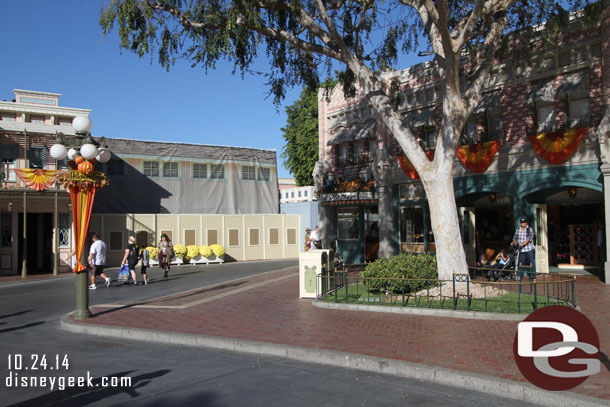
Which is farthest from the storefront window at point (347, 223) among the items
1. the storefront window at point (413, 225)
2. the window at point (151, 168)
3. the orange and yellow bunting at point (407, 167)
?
the window at point (151, 168)

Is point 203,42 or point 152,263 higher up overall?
point 203,42

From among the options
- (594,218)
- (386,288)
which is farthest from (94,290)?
(594,218)

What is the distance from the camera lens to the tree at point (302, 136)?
42.4 m

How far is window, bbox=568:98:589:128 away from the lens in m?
15.3

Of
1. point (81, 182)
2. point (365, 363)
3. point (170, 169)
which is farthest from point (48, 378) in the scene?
point (170, 169)

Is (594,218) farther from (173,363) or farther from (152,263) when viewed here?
(152,263)

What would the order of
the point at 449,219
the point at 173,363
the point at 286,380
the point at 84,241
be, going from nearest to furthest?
1. the point at 286,380
2. the point at 173,363
3. the point at 84,241
4. the point at 449,219

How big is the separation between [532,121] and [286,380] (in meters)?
13.7

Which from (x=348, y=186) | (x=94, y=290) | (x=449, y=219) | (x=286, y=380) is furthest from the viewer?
(x=348, y=186)

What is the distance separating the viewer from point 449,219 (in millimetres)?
11656

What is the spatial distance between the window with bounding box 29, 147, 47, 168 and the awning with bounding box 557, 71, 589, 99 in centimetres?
2275

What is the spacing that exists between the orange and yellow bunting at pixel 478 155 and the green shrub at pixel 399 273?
7.05 metres

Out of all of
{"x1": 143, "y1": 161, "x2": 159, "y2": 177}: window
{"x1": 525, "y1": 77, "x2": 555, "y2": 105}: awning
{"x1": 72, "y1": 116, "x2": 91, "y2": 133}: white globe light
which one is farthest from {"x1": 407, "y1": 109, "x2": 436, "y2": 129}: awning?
{"x1": 143, "y1": 161, "x2": 159, "y2": 177}: window
